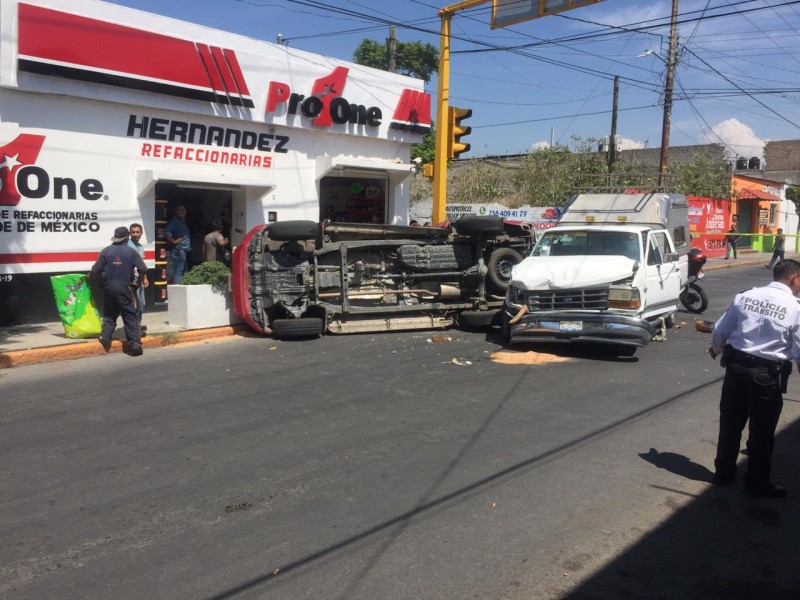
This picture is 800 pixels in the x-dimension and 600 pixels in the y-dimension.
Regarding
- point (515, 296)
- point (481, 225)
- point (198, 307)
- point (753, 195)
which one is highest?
point (753, 195)

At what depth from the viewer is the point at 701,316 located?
14977 millimetres

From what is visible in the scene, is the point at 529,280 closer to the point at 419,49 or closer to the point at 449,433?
the point at 449,433

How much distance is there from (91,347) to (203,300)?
2.06 m

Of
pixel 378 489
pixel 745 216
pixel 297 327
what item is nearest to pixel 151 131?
pixel 297 327

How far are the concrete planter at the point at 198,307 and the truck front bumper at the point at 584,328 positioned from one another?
494 cm

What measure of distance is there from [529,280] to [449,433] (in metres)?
4.32

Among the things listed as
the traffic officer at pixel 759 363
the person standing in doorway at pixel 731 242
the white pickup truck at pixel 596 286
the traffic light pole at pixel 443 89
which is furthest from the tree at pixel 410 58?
the traffic officer at pixel 759 363

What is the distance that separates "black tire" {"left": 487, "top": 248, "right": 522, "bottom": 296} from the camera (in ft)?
42.1

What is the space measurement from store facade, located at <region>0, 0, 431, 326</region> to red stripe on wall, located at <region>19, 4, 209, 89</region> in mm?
19

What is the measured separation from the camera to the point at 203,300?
11.7m

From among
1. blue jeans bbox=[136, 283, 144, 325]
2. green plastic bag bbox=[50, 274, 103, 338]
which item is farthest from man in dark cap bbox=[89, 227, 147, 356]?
green plastic bag bbox=[50, 274, 103, 338]

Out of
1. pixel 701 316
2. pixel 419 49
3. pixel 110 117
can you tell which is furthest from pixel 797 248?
pixel 110 117

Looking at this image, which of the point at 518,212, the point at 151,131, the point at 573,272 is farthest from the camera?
the point at 518,212

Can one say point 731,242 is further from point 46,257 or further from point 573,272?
point 46,257
